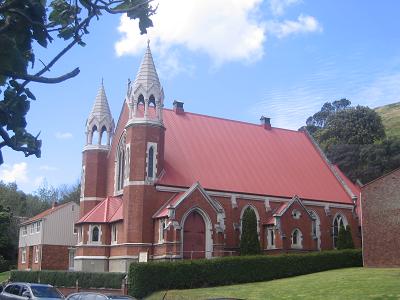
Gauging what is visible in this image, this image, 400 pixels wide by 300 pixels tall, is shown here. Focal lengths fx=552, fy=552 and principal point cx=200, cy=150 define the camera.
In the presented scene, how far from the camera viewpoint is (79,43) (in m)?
6.45

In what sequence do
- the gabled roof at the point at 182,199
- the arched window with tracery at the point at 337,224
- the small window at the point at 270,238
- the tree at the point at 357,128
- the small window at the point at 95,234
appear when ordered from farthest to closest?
the tree at the point at 357,128
the arched window with tracery at the point at 337,224
the small window at the point at 270,238
the small window at the point at 95,234
the gabled roof at the point at 182,199

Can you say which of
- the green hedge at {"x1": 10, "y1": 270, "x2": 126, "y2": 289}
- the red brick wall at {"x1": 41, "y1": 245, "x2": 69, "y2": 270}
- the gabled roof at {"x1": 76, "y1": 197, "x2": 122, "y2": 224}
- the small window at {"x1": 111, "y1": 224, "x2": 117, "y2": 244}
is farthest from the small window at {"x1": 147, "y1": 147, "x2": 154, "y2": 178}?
the red brick wall at {"x1": 41, "y1": 245, "x2": 69, "y2": 270}

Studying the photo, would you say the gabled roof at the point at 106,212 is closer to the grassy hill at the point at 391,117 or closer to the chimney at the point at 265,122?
the chimney at the point at 265,122

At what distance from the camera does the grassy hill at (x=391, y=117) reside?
14034 cm

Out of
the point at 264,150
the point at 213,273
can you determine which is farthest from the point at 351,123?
the point at 213,273

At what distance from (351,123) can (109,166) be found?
1995 inches

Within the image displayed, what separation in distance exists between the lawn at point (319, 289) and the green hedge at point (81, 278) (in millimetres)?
4888

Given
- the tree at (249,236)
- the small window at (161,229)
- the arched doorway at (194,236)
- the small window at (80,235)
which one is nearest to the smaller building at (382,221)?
the tree at (249,236)

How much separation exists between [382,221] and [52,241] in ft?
116

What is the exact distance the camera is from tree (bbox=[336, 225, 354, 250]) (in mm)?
45188

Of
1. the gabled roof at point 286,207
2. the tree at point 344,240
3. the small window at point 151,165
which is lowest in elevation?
the tree at point 344,240

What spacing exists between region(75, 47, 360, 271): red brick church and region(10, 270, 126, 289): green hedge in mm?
2545

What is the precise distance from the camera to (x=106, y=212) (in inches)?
1709

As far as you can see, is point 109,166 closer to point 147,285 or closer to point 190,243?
point 190,243
